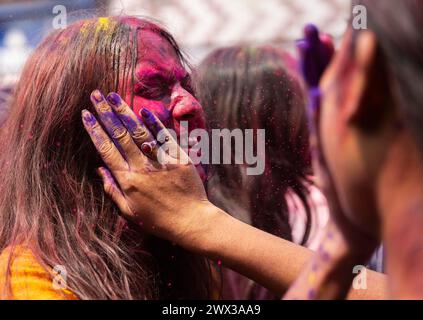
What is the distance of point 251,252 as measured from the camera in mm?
1120

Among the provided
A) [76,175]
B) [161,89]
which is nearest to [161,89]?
[161,89]

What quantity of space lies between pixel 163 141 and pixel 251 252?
24cm

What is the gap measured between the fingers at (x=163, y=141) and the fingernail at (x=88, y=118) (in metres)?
0.09

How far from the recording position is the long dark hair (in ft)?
6.17

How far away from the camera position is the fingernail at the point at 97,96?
1191mm

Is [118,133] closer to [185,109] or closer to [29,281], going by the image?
[185,109]

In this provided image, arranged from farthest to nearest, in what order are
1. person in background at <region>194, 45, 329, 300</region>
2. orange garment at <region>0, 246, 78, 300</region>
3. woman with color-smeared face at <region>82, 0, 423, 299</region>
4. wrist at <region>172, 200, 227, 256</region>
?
person in background at <region>194, 45, 329, 300</region> < wrist at <region>172, 200, 227, 256</region> < orange garment at <region>0, 246, 78, 300</region> < woman with color-smeared face at <region>82, 0, 423, 299</region>

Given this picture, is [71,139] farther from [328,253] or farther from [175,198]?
[328,253]

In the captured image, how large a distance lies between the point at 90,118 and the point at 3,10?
222 cm

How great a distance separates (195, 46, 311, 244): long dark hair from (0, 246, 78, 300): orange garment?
778mm

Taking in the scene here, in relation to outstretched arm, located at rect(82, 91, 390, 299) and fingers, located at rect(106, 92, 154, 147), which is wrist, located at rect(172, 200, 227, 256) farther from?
fingers, located at rect(106, 92, 154, 147)

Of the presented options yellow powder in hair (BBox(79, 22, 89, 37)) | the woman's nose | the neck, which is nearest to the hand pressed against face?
the woman's nose

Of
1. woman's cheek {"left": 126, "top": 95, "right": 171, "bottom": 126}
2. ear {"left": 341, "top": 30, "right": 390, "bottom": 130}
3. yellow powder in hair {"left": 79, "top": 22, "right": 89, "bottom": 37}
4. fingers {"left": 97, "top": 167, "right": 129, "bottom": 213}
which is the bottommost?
fingers {"left": 97, "top": 167, "right": 129, "bottom": 213}

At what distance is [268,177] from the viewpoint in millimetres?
1930
